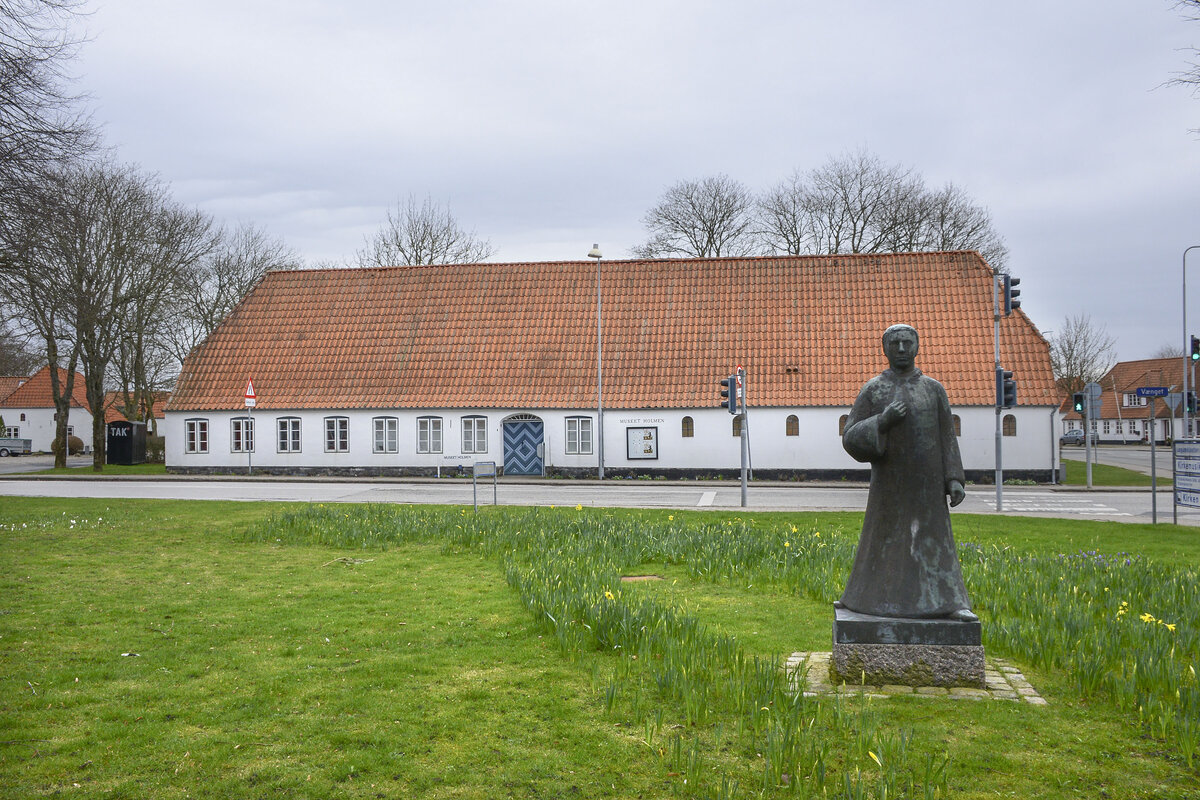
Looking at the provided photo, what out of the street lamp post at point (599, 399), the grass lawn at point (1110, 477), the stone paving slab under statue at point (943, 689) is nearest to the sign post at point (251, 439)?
the street lamp post at point (599, 399)

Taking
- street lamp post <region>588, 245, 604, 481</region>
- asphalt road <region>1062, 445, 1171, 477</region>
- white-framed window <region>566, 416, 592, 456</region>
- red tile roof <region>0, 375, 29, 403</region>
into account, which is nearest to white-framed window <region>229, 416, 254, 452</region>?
white-framed window <region>566, 416, 592, 456</region>

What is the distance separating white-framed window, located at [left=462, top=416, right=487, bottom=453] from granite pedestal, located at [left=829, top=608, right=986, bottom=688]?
1101 inches

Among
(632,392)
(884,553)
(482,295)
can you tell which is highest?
(482,295)

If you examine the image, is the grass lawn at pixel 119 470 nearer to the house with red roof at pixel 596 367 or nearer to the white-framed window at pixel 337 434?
the house with red roof at pixel 596 367

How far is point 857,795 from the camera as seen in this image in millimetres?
5148

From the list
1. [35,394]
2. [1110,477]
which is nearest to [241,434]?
[1110,477]

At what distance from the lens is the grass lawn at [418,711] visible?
582cm

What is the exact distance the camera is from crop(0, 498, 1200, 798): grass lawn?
582 cm

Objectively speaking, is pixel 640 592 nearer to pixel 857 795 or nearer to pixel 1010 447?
pixel 857 795

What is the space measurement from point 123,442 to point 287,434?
1088cm

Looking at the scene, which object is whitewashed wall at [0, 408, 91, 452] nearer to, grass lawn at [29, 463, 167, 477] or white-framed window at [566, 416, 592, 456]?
grass lawn at [29, 463, 167, 477]

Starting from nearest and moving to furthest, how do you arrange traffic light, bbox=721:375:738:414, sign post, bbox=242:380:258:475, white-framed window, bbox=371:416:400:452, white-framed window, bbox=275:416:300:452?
traffic light, bbox=721:375:738:414
white-framed window, bbox=371:416:400:452
sign post, bbox=242:380:258:475
white-framed window, bbox=275:416:300:452

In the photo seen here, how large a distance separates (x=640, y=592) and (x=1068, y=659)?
4.74m

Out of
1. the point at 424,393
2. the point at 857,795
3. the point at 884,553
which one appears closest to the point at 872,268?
the point at 424,393
